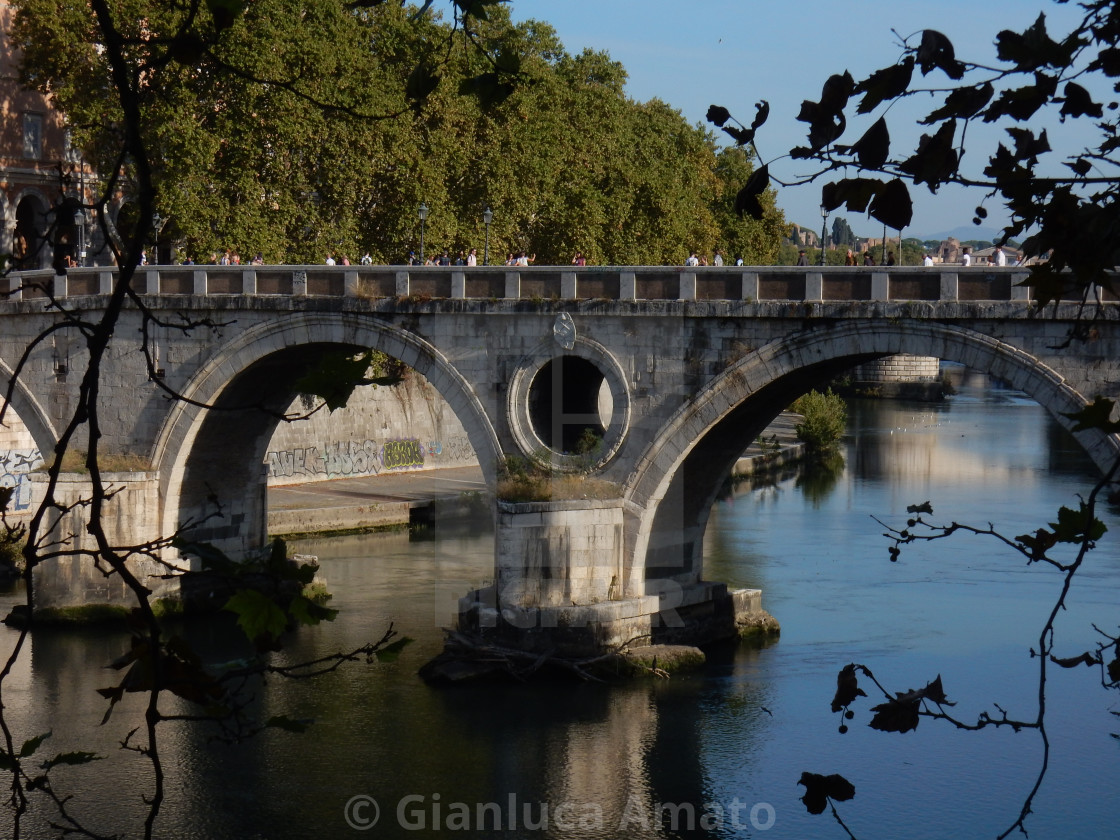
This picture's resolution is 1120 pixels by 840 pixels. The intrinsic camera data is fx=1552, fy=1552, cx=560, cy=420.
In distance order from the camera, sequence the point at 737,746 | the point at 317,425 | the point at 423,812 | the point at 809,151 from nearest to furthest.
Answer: the point at 809,151
the point at 423,812
the point at 737,746
the point at 317,425

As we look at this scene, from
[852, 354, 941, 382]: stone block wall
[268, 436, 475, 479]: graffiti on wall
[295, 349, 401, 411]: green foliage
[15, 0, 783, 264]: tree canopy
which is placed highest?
[15, 0, 783, 264]: tree canopy

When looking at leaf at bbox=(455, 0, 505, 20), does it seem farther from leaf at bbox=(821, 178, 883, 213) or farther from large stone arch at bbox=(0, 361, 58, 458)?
large stone arch at bbox=(0, 361, 58, 458)

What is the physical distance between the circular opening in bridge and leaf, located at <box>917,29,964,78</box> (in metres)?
17.7

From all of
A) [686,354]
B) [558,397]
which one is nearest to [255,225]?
[558,397]

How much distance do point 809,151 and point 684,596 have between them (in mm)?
18484

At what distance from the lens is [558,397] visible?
2312 centimetres

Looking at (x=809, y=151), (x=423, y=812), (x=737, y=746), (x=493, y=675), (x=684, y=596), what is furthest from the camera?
(x=684, y=596)

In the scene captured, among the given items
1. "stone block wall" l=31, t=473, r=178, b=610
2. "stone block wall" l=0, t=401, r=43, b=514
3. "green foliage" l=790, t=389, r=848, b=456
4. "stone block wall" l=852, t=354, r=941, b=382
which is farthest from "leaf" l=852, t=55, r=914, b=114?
"stone block wall" l=852, t=354, r=941, b=382

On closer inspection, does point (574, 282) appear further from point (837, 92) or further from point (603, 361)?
point (837, 92)

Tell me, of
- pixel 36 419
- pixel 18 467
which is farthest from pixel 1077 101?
pixel 18 467

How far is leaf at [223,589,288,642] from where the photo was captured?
3662 mm

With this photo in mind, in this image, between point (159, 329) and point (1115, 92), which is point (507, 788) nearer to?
point (159, 329)

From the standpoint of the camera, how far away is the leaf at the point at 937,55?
411cm

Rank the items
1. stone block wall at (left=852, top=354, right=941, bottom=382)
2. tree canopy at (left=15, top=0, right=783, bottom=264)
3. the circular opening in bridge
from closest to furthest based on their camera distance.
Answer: the circular opening in bridge < tree canopy at (left=15, top=0, right=783, bottom=264) < stone block wall at (left=852, top=354, right=941, bottom=382)
